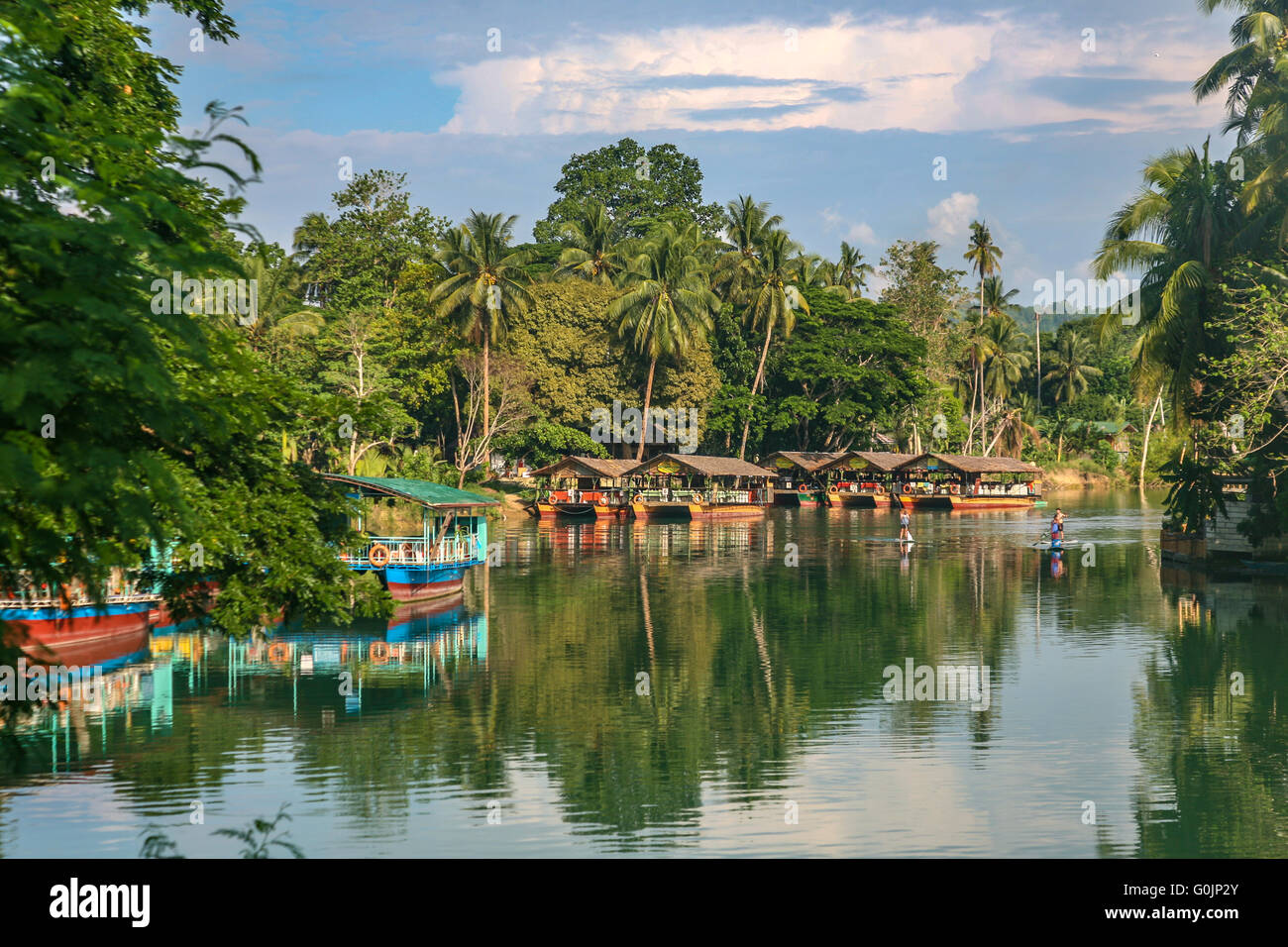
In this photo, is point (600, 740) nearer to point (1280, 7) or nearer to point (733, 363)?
point (1280, 7)

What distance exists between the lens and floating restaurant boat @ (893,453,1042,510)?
75500 millimetres

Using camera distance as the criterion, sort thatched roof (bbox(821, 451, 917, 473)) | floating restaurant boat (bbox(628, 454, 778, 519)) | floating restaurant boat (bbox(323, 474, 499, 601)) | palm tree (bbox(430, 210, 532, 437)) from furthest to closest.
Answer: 1. thatched roof (bbox(821, 451, 917, 473))
2. floating restaurant boat (bbox(628, 454, 778, 519))
3. palm tree (bbox(430, 210, 532, 437))
4. floating restaurant boat (bbox(323, 474, 499, 601))

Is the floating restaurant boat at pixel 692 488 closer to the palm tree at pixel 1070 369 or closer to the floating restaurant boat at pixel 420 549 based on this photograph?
the floating restaurant boat at pixel 420 549

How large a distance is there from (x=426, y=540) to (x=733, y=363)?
54.9m

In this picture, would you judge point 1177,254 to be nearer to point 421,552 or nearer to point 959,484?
point 421,552

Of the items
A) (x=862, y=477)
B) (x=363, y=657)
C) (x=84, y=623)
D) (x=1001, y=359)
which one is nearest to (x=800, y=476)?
(x=862, y=477)

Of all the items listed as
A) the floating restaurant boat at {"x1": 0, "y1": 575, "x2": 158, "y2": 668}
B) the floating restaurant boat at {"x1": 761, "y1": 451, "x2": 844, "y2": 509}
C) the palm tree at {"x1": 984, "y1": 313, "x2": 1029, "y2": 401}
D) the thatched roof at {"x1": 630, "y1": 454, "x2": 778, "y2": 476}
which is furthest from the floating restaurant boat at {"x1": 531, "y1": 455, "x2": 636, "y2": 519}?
the floating restaurant boat at {"x1": 0, "y1": 575, "x2": 158, "y2": 668}

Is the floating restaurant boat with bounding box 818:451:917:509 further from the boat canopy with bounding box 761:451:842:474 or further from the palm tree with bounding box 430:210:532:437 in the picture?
the palm tree with bounding box 430:210:532:437

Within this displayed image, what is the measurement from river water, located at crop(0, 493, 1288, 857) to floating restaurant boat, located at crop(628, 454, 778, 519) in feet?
111

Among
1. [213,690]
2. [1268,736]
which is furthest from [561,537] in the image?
[1268,736]

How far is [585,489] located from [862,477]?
2199 centimetres

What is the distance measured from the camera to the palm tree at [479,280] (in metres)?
62.5

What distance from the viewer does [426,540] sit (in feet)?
94.2
